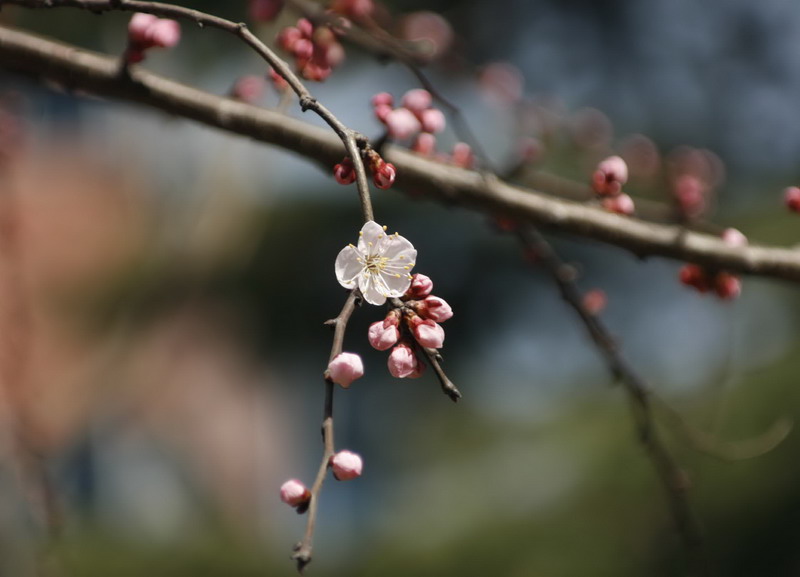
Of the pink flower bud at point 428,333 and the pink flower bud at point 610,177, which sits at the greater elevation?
Answer: the pink flower bud at point 428,333

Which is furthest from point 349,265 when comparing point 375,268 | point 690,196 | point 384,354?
point 384,354

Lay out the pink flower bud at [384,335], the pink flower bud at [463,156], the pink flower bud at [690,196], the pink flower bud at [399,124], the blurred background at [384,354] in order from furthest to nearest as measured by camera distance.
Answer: the blurred background at [384,354]
the pink flower bud at [690,196]
the pink flower bud at [463,156]
the pink flower bud at [399,124]
the pink flower bud at [384,335]

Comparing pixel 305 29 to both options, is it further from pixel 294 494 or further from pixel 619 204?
pixel 294 494

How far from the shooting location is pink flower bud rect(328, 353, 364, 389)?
1.75 feet

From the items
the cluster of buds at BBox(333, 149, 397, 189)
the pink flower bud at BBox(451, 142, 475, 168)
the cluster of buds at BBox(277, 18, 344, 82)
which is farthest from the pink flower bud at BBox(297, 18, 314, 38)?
the cluster of buds at BBox(333, 149, 397, 189)

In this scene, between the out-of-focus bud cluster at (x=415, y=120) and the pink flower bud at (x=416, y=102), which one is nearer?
the out-of-focus bud cluster at (x=415, y=120)

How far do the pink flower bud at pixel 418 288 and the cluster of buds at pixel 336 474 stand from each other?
13 cm

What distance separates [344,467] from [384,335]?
109 mm

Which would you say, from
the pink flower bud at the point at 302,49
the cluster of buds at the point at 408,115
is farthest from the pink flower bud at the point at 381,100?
the pink flower bud at the point at 302,49

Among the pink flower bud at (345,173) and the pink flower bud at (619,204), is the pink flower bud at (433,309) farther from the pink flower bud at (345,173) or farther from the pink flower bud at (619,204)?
the pink flower bud at (619,204)

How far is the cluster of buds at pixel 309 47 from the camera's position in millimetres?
1021

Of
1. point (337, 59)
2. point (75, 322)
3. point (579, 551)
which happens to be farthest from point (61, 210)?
point (337, 59)

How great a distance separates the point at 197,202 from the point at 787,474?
2837 mm

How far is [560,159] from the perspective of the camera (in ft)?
13.2
